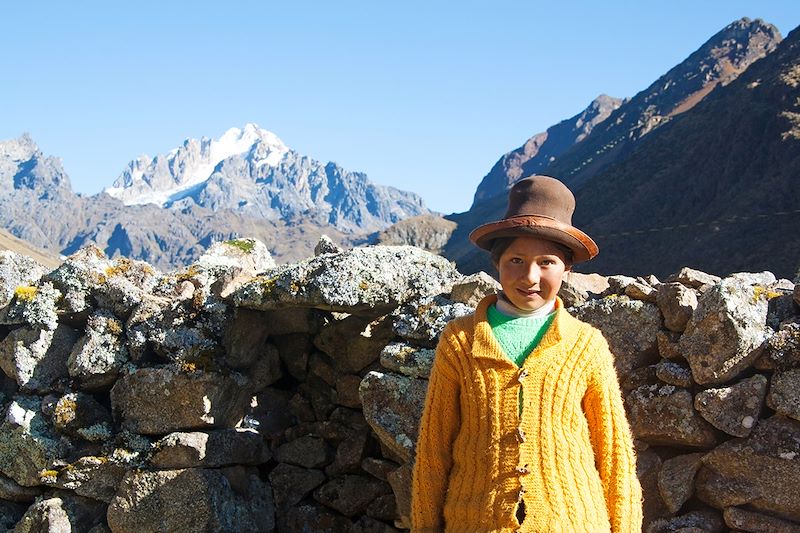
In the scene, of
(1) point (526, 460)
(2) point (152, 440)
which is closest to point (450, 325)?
(1) point (526, 460)

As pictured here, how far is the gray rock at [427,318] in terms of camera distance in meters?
5.78

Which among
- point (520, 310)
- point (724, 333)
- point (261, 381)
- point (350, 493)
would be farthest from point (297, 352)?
point (724, 333)

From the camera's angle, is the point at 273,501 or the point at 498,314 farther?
the point at 273,501

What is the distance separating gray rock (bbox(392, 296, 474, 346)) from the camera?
5.78 meters

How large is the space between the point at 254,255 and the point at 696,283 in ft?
15.9

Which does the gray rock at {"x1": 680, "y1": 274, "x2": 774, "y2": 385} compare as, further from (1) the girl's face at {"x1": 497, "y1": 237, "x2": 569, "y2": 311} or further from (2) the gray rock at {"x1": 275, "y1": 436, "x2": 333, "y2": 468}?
(2) the gray rock at {"x1": 275, "y1": 436, "x2": 333, "y2": 468}

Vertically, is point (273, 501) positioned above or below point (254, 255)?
below

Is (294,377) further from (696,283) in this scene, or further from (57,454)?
(696,283)

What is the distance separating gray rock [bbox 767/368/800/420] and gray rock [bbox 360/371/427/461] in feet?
8.08

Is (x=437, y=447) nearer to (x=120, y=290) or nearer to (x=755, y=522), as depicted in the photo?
(x=755, y=522)

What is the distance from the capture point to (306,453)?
668 centimetres

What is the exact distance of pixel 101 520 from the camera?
6363 millimetres

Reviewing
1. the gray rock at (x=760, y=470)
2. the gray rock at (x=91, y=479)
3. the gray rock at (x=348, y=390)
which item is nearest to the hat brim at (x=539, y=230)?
the gray rock at (x=760, y=470)

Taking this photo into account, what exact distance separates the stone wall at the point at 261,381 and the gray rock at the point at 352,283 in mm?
15
